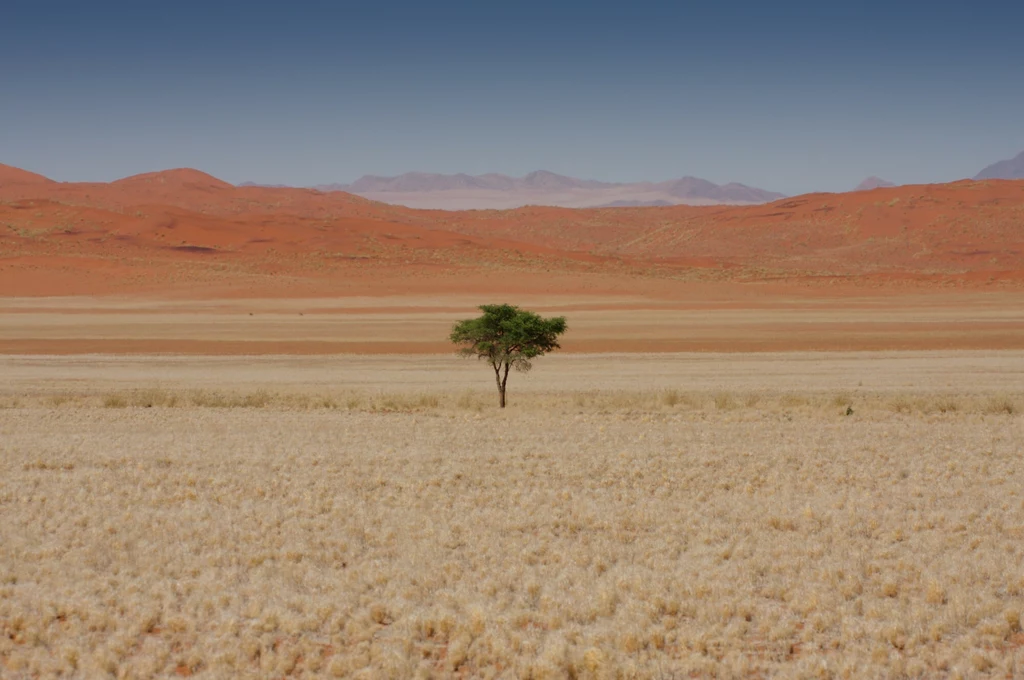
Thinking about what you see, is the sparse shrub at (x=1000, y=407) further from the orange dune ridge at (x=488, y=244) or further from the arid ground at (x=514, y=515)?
the orange dune ridge at (x=488, y=244)

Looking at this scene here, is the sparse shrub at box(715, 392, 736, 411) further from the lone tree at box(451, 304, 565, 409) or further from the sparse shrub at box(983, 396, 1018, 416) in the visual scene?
the sparse shrub at box(983, 396, 1018, 416)

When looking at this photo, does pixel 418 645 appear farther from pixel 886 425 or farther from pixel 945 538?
pixel 886 425

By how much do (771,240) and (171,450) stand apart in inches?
5890

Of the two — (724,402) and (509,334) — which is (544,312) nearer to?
(509,334)

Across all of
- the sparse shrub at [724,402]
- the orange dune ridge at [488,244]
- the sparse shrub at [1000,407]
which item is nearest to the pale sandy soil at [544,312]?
the orange dune ridge at [488,244]

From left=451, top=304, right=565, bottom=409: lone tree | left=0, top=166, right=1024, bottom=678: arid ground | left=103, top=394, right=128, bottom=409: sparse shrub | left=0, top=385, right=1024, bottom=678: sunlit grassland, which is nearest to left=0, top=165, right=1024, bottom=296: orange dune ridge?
left=0, top=166, right=1024, bottom=678: arid ground

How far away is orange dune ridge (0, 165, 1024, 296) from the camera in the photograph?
96188mm

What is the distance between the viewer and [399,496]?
14617mm

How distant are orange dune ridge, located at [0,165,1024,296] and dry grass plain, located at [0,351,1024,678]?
7108 cm

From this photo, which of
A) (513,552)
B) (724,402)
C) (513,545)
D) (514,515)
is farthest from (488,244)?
(513,552)

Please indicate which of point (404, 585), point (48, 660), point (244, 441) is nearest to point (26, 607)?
point (48, 660)

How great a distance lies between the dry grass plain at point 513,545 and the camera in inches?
341

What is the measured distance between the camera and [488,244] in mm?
126875

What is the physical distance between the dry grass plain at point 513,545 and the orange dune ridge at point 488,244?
233 ft
